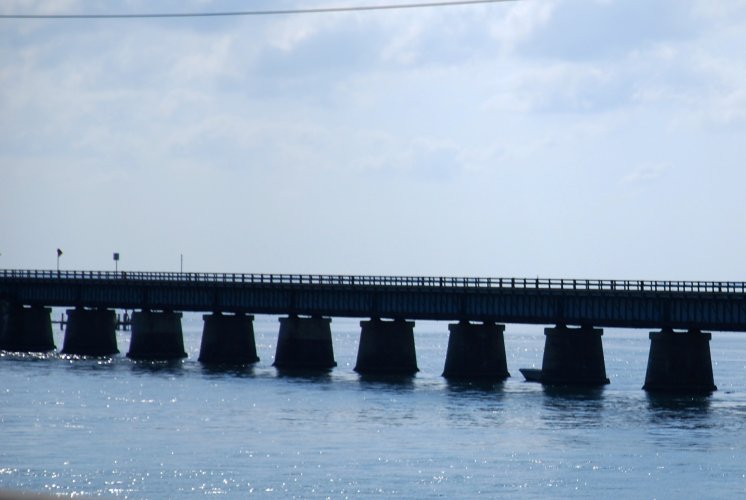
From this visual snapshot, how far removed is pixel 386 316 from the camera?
92.7 meters

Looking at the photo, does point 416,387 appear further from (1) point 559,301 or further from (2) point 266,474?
(2) point 266,474

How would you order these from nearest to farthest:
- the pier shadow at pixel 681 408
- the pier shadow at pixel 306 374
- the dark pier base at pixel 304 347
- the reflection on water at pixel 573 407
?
the reflection on water at pixel 573 407 < the pier shadow at pixel 681 408 < the pier shadow at pixel 306 374 < the dark pier base at pixel 304 347

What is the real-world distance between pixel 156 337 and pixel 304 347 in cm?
1560

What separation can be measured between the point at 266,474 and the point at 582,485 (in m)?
9.96

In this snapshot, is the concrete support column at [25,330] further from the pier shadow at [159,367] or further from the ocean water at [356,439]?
the ocean water at [356,439]

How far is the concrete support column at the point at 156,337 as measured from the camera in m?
106

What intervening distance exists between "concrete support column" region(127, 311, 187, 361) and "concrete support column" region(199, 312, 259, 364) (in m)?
6.89

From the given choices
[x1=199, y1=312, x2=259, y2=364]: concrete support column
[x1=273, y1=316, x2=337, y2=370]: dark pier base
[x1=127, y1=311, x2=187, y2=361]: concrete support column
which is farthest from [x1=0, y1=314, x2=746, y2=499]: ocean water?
[x1=127, y1=311, x2=187, y2=361]: concrete support column

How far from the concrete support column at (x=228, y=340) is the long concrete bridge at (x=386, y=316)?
7cm

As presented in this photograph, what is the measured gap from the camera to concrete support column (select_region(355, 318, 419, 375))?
297ft

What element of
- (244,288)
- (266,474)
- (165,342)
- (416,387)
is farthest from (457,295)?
(266,474)

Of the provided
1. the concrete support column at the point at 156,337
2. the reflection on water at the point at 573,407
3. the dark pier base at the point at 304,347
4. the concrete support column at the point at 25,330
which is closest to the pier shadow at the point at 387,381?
the dark pier base at the point at 304,347

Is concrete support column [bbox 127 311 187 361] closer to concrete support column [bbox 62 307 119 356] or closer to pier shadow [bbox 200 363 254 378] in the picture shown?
Result: concrete support column [bbox 62 307 119 356]

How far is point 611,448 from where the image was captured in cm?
5397
